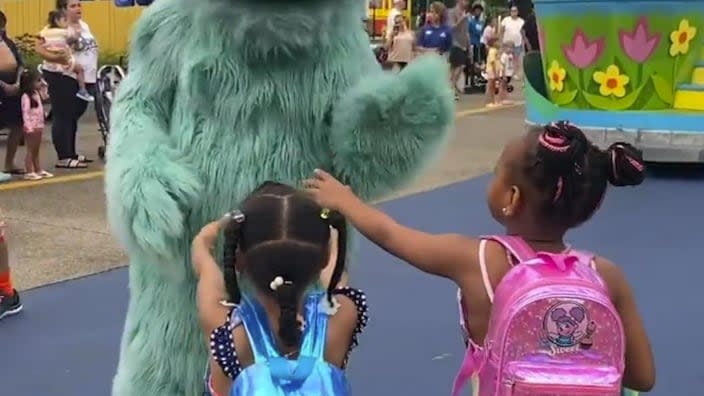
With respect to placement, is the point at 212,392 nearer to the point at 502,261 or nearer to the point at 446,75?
the point at 502,261

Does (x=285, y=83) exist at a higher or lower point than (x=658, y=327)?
higher

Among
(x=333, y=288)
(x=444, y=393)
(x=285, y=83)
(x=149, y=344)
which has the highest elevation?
(x=285, y=83)

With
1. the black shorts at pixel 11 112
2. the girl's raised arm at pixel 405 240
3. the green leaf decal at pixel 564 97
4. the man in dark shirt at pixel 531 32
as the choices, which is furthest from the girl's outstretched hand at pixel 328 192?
the man in dark shirt at pixel 531 32

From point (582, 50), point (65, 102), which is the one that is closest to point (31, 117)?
point (65, 102)

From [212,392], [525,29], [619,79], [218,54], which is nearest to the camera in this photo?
[212,392]

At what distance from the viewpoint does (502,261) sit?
2299mm

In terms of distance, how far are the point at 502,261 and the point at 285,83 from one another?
67 cm

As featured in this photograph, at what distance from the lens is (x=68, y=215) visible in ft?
24.2

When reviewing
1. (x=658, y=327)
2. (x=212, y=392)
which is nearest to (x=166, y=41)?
(x=212, y=392)

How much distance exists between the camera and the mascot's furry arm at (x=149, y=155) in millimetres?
2432

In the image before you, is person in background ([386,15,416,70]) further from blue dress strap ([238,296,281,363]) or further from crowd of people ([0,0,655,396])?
blue dress strap ([238,296,281,363])

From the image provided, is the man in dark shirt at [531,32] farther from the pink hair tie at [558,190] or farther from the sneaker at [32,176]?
the pink hair tie at [558,190]

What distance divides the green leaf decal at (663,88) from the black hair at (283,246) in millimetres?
7616

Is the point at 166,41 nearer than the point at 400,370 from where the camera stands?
Yes
